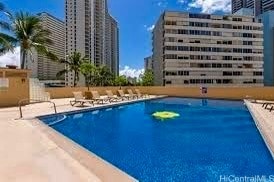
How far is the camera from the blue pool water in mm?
6723

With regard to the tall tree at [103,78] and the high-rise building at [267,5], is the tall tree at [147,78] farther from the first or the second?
the high-rise building at [267,5]

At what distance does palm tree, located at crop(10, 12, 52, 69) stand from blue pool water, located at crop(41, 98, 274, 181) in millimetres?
15267

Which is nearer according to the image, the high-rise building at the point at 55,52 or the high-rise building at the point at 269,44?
the high-rise building at the point at 55,52

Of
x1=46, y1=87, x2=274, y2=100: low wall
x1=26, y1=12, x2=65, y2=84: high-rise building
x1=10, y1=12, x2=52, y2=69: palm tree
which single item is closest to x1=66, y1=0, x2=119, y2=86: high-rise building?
x1=26, y1=12, x2=65, y2=84: high-rise building

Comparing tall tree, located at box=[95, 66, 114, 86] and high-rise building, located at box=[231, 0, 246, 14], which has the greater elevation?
high-rise building, located at box=[231, 0, 246, 14]

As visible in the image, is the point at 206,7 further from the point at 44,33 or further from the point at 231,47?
the point at 44,33

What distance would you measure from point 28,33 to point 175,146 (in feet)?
75.7

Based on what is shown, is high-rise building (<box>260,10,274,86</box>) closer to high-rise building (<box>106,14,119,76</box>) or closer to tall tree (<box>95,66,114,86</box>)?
high-rise building (<box>106,14,119,76</box>)

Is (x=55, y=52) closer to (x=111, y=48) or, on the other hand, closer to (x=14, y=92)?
(x=111, y=48)

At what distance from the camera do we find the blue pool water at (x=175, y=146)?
672 cm

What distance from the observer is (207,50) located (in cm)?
8688

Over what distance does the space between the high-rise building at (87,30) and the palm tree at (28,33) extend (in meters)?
71.1

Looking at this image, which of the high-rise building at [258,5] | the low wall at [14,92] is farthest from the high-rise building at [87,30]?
the high-rise building at [258,5]

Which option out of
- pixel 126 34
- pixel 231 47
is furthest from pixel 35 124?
pixel 126 34
